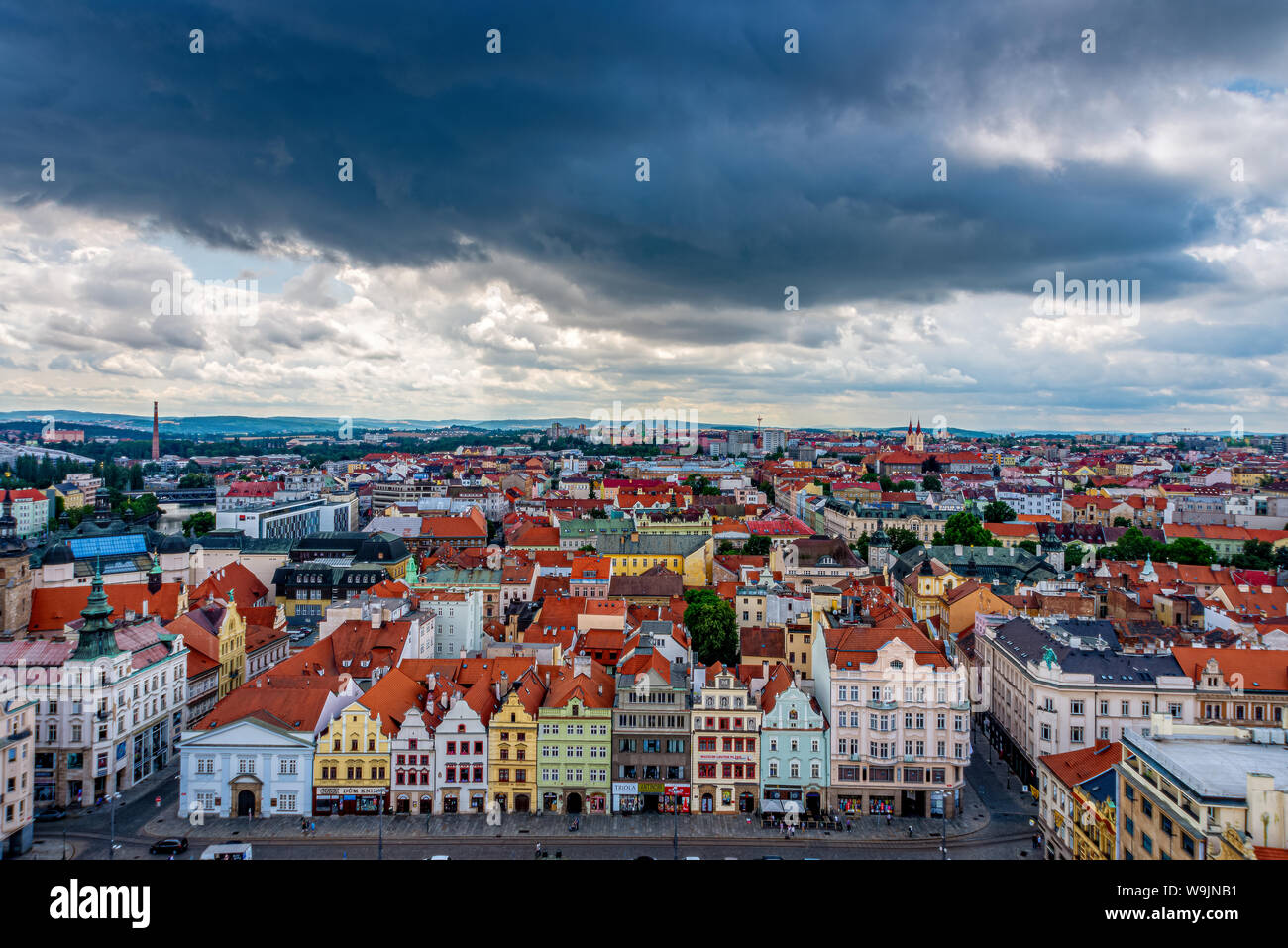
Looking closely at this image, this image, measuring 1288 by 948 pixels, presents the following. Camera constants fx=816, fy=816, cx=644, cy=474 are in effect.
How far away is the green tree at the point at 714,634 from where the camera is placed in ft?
162

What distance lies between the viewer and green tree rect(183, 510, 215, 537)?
109581 mm

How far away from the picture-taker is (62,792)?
35969 millimetres

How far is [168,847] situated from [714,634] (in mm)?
29512

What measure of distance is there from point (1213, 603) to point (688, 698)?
41950mm

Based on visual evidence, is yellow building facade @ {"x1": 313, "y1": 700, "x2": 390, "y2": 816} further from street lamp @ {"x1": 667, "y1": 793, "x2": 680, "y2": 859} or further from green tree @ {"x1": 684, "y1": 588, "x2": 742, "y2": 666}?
green tree @ {"x1": 684, "y1": 588, "x2": 742, "y2": 666}

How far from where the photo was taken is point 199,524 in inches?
4424

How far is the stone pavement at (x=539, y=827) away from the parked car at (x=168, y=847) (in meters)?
1.07

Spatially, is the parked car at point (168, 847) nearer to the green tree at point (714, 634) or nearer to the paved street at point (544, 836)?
the paved street at point (544, 836)

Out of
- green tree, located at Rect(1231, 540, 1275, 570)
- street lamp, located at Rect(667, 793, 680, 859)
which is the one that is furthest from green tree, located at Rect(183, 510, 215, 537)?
green tree, located at Rect(1231, 540, 1275, 570)

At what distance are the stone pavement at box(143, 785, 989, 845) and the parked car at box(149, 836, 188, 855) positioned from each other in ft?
3.53

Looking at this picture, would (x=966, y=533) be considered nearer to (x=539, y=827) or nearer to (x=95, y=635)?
(x=539, y=827)

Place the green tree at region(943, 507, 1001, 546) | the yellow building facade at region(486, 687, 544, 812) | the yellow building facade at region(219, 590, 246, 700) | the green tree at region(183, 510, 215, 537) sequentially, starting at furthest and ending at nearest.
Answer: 1. the green tree at region(183, 510, 215, 537)
2. the green tree at region(943, 507, 1001, 546)
3. the yellow building facade at region(219, 590, 246, 700)
4. the yellow building facade at region(486, 687, 544, 812)
